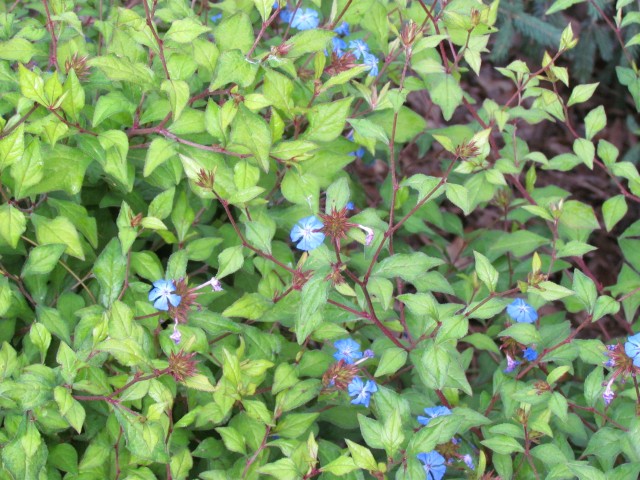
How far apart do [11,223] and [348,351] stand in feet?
2.69

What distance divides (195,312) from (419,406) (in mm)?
606

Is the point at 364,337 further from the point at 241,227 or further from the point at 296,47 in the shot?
the point at 296,47

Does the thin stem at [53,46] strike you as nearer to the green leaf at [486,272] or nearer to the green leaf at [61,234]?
the green leaf at [61,234]

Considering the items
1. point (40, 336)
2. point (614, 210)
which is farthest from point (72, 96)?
point (614, 210)

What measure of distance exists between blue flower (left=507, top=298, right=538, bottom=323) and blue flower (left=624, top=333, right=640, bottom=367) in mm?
279

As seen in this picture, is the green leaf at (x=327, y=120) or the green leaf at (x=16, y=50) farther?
the green leaf at (x=327, y=120)

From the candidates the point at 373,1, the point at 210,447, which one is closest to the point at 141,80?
the point at 373,1

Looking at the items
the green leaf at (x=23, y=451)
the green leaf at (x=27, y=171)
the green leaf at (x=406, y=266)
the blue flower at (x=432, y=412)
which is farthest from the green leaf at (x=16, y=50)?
the blue flower at (x=432, y=412)

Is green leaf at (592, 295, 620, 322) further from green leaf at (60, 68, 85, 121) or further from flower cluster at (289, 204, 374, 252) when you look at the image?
green leaf at (60, 68, 85, 121)

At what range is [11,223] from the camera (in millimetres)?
1641

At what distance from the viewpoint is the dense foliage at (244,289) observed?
5.31ft

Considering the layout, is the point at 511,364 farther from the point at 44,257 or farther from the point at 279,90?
the point at 44,257

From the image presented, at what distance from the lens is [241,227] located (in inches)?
81.6

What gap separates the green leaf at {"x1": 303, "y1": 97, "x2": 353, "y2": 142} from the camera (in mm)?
1878
